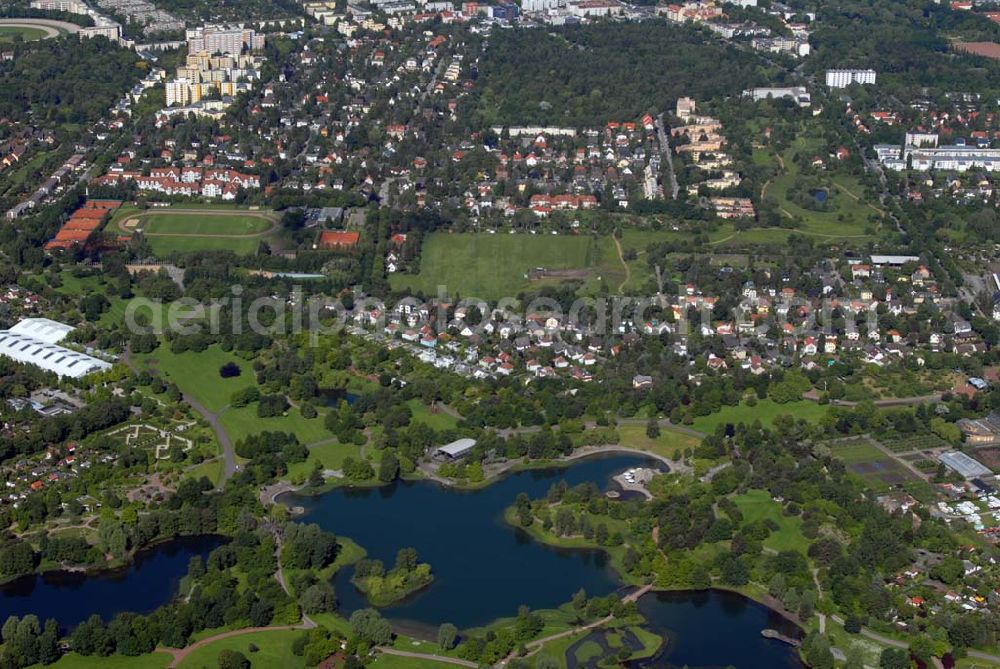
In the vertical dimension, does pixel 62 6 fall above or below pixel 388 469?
above

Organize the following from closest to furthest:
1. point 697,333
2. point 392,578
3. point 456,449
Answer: point 392,578
point 456,449
point 697,333

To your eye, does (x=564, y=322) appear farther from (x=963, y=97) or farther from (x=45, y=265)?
(x=963, y=97)

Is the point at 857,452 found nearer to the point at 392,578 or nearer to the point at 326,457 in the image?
the point at 392,578

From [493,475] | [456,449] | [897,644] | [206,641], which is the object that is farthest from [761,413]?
[206,641]

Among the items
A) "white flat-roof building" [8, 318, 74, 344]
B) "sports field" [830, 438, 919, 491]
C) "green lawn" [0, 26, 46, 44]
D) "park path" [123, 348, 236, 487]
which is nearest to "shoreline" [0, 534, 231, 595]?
"park path" [123, 348, 236, 487]

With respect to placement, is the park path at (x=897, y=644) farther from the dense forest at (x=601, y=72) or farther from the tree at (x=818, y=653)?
the dense forest at (x=601, y=72)

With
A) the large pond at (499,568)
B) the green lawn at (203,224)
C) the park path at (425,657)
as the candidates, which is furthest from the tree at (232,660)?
the green lawn at (203,224)
